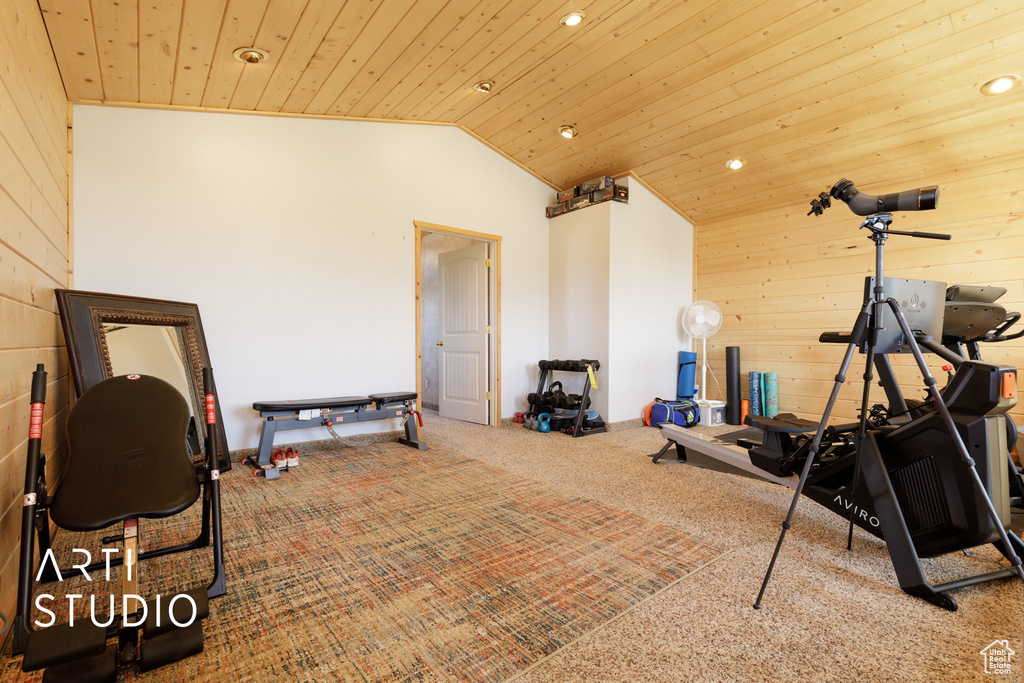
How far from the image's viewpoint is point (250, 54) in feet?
9.52

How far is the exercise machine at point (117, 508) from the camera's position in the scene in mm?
1334

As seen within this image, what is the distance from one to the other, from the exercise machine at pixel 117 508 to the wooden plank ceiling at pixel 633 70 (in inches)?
76.3

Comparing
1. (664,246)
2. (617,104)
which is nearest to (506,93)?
(617,104)

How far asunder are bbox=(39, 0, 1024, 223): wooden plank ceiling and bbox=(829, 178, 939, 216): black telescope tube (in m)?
1.58

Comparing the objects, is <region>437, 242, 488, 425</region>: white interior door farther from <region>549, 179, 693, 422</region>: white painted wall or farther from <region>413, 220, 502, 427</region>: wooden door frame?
<region>549, 179, 693, 422</region>: white painted wall

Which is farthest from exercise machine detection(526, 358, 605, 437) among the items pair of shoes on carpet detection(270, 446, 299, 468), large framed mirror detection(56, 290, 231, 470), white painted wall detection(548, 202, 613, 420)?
large framed mirror detection(56, 290, 231, 470)

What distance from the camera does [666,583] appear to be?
1.87 meters

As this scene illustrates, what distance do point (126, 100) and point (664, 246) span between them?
15.8 ft

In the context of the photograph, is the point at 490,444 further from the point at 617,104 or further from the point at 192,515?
the point at 617,104

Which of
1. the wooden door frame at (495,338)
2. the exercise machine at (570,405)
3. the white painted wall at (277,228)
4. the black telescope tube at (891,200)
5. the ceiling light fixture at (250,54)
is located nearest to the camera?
the black telescope tube at (891,200)

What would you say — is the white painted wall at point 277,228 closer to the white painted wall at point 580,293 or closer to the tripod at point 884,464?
the white painted wall at point 580,293

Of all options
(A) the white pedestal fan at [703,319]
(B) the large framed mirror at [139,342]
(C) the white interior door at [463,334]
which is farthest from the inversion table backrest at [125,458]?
(A) the white pedestal fan at [703,319]

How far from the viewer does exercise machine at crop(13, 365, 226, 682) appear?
52.5 inches

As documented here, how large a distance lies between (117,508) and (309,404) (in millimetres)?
2174
